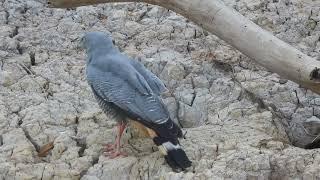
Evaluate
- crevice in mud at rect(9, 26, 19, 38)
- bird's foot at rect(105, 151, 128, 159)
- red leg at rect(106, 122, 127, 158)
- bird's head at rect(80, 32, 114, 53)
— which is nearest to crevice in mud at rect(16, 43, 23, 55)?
crevice in mud at rect(9, 26, 19, 38)

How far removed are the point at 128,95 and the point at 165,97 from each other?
0.64 metres

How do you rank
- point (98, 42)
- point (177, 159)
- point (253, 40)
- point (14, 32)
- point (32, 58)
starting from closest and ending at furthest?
point (177, 159), point (98, 42), point (253, 40), point (32, 58), point (14, 32)

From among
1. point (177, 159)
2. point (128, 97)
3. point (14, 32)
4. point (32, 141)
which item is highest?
point (128, 97)

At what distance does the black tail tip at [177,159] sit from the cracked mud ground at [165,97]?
0.17 ft

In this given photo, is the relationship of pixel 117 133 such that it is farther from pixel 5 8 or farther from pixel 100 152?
pixel 5 8

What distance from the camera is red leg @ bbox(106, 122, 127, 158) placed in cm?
399

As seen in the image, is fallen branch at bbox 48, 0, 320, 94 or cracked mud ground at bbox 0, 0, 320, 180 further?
fallen branch at bbox 48, 0, 320, 94

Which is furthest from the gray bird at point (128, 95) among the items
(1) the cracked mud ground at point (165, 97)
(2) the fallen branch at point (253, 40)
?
(2) the fallen branch at point (253, 40)

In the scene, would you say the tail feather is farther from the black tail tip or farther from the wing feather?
the wing feather

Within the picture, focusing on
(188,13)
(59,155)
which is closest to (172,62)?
(188,13)

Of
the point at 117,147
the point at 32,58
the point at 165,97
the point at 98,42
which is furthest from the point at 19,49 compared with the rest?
the point at 117,147

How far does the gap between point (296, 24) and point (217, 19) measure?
43.4 inches

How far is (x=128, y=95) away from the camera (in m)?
3.97

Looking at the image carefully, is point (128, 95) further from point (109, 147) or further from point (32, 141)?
point (32, 141)
